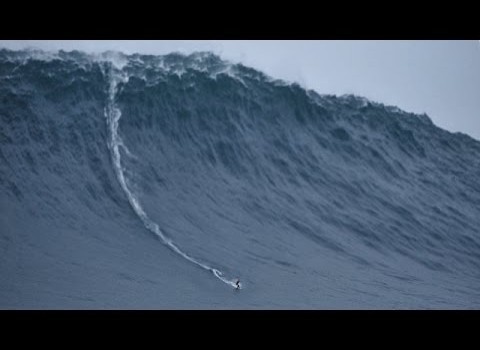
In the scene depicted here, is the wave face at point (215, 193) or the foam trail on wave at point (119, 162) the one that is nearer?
the wave face at point (215, 193)

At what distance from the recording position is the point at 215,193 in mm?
10141

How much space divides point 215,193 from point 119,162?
1.77 metres

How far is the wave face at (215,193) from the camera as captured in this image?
736cm

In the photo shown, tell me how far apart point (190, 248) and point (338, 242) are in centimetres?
271

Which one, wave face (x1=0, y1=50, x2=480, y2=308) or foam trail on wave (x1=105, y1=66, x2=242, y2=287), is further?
foam trail on wave (x1=105, y1=66, x2=242, y2=287)

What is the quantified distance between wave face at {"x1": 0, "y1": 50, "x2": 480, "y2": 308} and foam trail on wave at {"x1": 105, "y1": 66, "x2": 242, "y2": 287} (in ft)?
0.12

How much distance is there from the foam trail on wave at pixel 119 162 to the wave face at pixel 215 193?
4cm

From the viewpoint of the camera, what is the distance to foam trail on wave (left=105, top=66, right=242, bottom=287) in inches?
314

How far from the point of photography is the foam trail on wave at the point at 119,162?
7.98 meters

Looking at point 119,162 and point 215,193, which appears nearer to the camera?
point 119,162

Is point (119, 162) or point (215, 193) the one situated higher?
point (119, 162)

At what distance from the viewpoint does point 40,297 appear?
613cm
